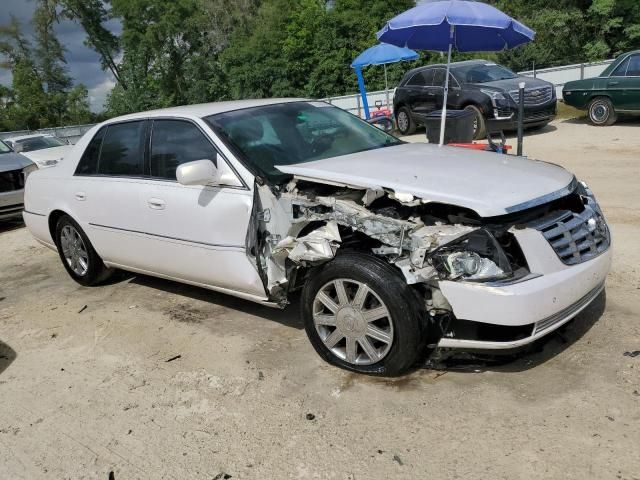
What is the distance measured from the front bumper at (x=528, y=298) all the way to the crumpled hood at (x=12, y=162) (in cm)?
846

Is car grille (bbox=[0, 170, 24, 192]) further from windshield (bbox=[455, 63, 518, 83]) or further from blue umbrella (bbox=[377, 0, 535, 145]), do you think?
windshield (bbox=[455, 63, 518, 83])

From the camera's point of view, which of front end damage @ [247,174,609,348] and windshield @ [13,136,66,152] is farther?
windshield @ [13,136,66,152]

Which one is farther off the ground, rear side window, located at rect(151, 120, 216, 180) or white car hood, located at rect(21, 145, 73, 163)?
rear side window, located at rect(151, 120, 216, 180)

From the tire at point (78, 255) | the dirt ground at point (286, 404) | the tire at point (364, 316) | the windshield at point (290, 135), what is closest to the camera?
the dirt ground at point (286, 404)

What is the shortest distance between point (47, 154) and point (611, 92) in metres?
12.5

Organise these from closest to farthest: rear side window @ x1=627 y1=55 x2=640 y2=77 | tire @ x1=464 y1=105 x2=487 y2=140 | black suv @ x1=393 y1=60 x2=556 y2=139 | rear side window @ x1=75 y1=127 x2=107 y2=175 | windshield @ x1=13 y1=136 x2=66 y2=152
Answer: rear side window @ x1=75 y1=127 x2=107 y2=175 < rear side window @ x1=627 y1=55 x2=640 y2=77 < tire @ x1=464 y1=105 x2=487 y2=140 < black suv @ x1=393 y1=60 x2=556 y2=139 < windshield @ x1=13 y1=136 x2=66 y2=152

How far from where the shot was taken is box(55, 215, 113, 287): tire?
207 inches

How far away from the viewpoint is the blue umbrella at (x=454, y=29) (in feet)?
20.9

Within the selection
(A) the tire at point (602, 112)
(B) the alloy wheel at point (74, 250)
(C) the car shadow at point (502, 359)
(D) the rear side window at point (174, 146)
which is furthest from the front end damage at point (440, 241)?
(A) the tire at point (602, 112)

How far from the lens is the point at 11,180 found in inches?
361

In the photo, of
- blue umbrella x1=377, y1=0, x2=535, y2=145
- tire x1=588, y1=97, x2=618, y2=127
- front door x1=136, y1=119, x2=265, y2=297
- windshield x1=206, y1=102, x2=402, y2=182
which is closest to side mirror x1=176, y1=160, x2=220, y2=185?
front door x1=136, y1=119, x2=265, y2=297

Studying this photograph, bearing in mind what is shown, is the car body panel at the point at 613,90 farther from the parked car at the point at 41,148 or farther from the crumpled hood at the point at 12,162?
the parked car at the point at 41,148

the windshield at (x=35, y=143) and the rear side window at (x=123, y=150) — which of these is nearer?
the rear side window at (x=123, y=150)

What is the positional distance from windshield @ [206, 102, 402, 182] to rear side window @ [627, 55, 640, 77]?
9469mm
